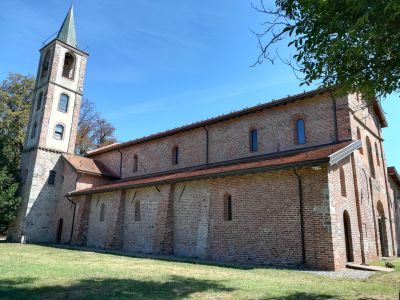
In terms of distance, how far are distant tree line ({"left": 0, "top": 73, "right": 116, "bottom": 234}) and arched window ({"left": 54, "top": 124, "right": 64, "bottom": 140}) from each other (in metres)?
3.96

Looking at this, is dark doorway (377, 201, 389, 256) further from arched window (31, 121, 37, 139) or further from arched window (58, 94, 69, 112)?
arched window (31, 121, 37, 139)

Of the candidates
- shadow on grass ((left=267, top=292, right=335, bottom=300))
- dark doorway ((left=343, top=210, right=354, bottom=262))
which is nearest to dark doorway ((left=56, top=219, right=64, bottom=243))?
dark doorway ((left=343, top=210, right=354, bottom=262))

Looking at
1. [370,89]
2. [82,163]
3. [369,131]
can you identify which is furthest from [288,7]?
[82,163]

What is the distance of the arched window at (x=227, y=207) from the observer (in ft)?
47.5

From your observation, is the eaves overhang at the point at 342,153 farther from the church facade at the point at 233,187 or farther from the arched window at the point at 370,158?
the arched window at the point at 370,158

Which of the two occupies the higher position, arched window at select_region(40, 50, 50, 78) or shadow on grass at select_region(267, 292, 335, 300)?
arched window at select_region(40, 50, 50, 78)

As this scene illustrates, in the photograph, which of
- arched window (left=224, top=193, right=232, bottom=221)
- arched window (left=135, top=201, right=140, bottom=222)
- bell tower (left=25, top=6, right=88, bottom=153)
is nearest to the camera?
arched window (left=224, top=193, right=232, bottom=221)

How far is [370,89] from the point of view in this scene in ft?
24.6

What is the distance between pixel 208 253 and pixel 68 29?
2614 centimetres

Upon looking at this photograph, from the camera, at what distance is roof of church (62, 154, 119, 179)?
24531 mm

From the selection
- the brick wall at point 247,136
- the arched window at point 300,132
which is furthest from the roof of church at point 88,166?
the arched window at point 300,132

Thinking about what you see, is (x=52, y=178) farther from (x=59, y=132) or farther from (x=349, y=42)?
(x=349, y=42)

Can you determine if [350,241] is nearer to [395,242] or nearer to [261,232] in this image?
[261,232]

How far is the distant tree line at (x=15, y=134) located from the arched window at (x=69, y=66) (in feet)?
15.6
